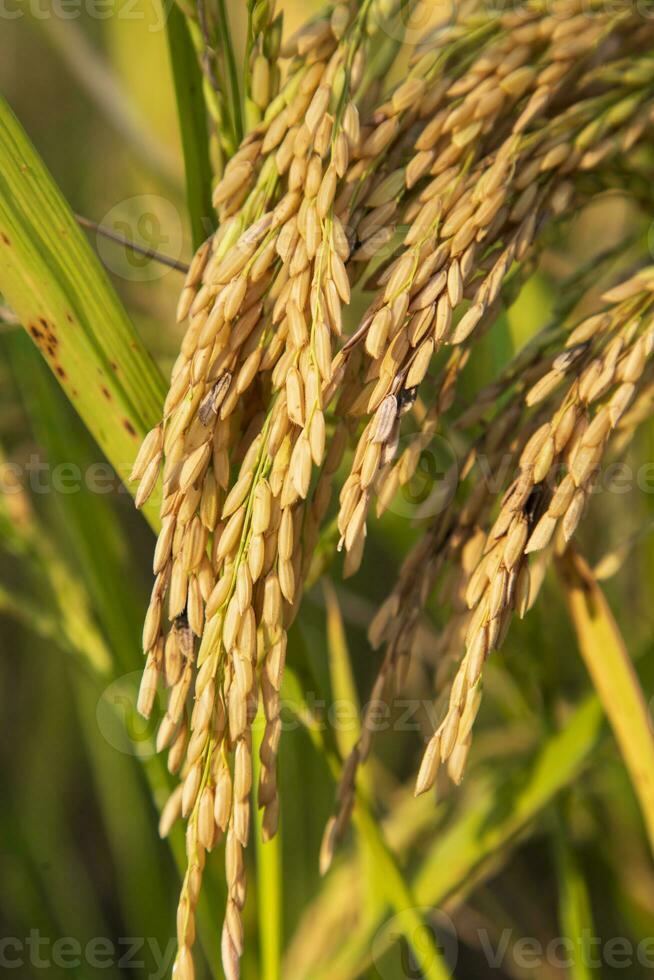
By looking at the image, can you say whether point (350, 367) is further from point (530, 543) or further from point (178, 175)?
point (178, 175)

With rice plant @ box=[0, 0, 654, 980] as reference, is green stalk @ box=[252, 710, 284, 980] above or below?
below

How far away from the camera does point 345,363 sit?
0.45 meters

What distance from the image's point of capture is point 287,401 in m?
0.40

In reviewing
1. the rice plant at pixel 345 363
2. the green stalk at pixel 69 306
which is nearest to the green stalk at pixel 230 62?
the rice plant at pixel 345 363

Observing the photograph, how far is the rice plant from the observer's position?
417 mm

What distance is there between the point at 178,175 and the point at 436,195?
2.30 feet

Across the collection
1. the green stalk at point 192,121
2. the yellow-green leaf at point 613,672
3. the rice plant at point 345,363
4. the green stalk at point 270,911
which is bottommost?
the green stalk at point 270,911

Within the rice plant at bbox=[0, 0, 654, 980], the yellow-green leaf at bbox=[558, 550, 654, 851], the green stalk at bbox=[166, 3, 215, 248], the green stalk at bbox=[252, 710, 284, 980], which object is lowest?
the green stalk at bbox=[252, 710, 284, 980]

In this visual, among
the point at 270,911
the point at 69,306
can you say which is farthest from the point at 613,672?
the point at 69,306

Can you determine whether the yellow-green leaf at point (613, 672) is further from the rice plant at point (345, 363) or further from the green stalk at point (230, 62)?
the green stalk at point (230, 62)

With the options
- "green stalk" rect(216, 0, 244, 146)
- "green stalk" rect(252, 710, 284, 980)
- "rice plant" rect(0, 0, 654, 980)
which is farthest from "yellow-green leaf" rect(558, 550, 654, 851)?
"green stalk" rect(216, 0, 244, 146)

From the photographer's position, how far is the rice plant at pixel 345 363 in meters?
0.42

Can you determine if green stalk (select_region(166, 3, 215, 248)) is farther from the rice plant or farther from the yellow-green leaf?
the yellow-green leaf

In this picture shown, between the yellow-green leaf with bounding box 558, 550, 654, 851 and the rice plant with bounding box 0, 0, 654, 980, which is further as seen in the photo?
the yellow-green leaf with bounding box 558, 550, 654, 851
